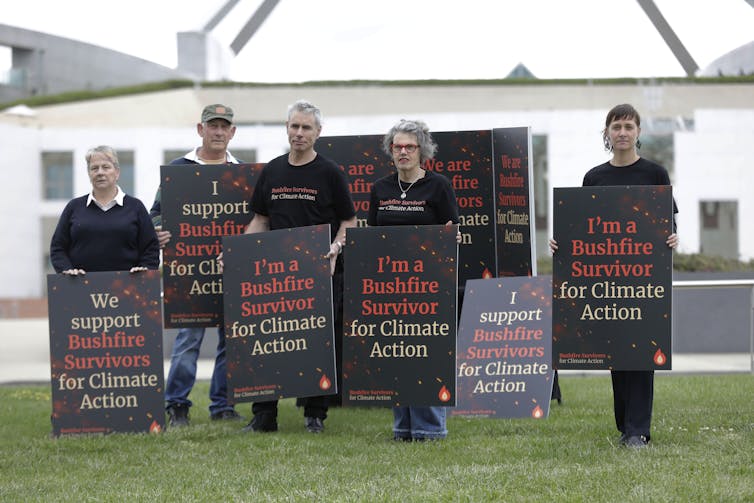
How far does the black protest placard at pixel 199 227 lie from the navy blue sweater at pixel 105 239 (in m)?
0.21

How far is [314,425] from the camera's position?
662 centimetres

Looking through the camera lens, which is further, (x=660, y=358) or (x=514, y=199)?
(x=514, y=199)

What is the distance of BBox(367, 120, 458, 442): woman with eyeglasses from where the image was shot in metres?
6.01

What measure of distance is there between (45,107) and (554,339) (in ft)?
103

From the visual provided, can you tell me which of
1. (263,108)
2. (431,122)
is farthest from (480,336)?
(263,108)

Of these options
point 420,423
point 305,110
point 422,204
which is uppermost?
point 305,110

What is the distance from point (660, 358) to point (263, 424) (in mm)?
2270

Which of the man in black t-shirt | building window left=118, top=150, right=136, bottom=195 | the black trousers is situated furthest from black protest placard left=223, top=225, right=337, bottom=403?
building window left=118, top=150, right=136, bottom=195

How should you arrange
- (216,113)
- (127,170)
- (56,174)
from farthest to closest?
(56,174), (127,170), (216,113)

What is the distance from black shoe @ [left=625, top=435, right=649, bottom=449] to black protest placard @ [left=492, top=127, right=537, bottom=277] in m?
1.96

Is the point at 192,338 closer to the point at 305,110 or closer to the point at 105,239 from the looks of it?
the point at 105,239

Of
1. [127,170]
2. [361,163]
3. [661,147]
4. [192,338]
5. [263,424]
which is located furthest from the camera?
[127,170]

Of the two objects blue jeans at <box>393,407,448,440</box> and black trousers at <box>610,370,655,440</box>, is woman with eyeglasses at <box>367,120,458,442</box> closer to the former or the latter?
blue jeans at <box>393,407,448,440</box>

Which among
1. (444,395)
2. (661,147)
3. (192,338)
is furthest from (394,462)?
(661,147)
